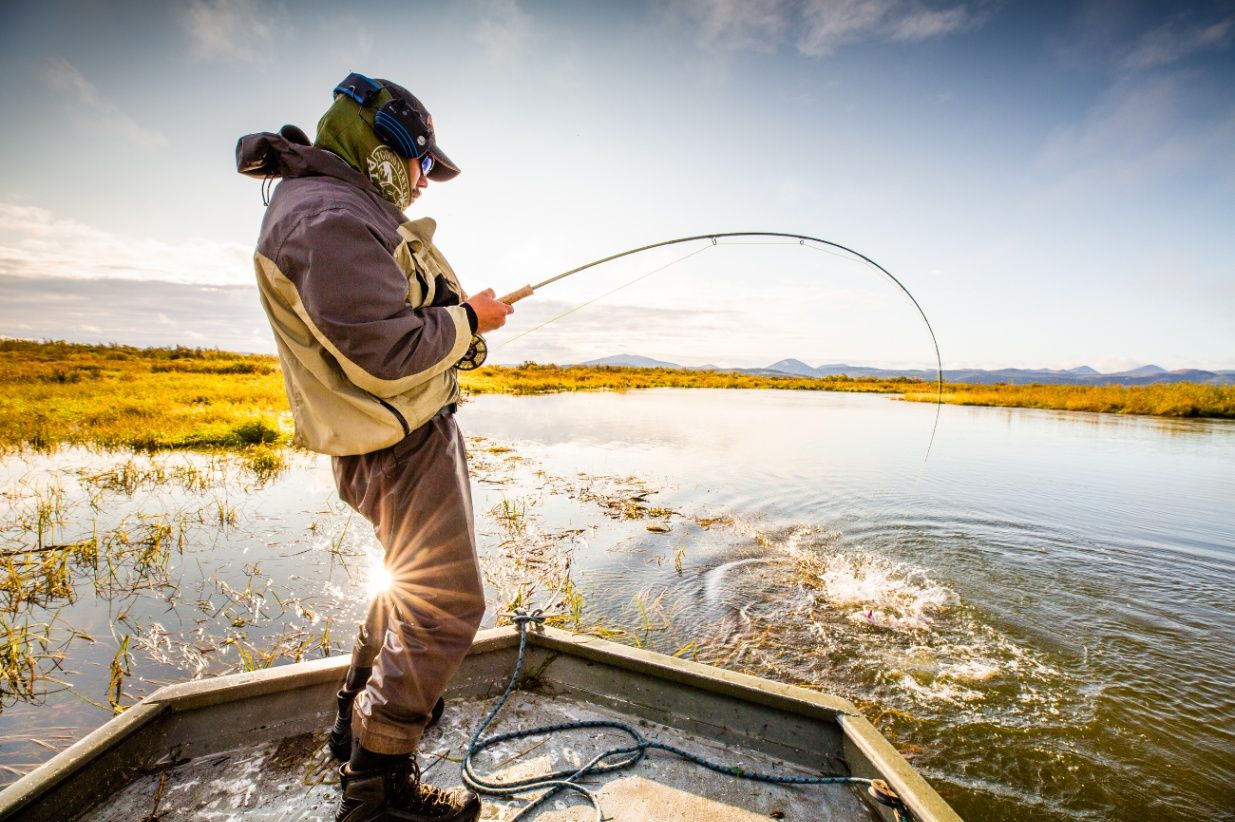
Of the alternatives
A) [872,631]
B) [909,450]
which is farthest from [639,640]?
[909,450]

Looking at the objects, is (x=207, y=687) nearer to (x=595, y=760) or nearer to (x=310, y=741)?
(x=310, y=741)

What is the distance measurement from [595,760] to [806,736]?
1049mm

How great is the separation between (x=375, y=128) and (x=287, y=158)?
35cm

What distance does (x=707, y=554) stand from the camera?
277 inches

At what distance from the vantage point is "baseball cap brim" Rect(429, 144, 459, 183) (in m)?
2.35

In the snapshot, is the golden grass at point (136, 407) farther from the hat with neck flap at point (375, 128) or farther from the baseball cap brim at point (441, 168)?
the hat with neck flap at point (375, 128)

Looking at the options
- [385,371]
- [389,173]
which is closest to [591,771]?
[385,371]

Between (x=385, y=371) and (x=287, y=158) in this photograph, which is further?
(x=287, y=158)

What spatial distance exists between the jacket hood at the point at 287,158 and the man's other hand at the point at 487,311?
593mm

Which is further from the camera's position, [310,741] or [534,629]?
[534,629]

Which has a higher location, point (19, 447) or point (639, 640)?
point (19, 447)

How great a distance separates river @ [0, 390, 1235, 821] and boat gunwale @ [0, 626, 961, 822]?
135cm

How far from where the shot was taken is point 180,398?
16750 millimetres

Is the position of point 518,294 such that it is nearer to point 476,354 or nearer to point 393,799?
point 476,354
